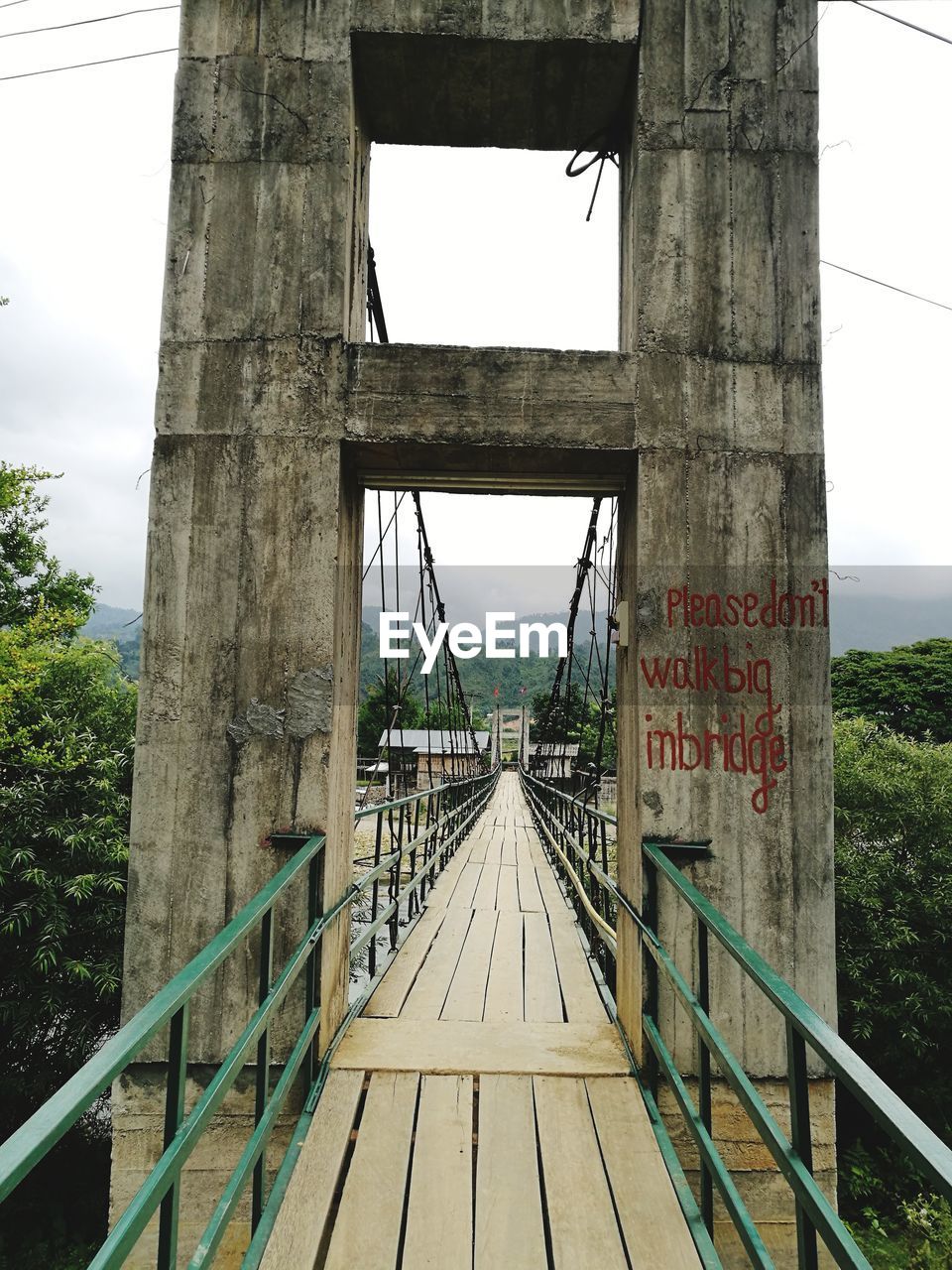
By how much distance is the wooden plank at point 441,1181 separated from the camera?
2035 millimetres

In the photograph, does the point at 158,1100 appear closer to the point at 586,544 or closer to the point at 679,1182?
the point at 679,1182

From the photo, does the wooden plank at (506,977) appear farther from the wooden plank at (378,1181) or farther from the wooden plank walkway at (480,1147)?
the wooden plank at (378,1181)

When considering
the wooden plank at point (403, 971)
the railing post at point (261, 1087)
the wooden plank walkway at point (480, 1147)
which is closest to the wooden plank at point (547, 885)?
the wooden plank at point (403, 971)

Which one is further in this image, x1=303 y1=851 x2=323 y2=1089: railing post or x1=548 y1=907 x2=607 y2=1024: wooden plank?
x1=548 y1=907 x2=607 y2=1024: wooden plank

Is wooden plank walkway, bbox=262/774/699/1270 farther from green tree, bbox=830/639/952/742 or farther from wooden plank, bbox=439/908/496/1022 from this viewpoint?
green tree, bbox=830/639/952/742

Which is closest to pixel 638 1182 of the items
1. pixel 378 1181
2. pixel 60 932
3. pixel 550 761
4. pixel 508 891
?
pixel 378 1181

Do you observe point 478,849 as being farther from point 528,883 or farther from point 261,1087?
point 261,1087

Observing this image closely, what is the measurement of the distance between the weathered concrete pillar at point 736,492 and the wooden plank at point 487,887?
309 cm

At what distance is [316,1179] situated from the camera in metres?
2.27

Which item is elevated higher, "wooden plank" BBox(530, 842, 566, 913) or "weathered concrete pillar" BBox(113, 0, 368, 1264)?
"weathered concrete pillar" BBox(113, 0, 368, 1264)

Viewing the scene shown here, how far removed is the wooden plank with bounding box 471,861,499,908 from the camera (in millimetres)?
6040

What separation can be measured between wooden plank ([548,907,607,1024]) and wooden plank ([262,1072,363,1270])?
1.17 metres

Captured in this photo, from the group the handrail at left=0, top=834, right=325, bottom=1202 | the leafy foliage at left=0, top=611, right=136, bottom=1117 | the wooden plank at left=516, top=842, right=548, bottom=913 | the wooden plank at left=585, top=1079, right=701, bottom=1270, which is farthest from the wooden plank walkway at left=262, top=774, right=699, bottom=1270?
the leafy foliage at left=0, top=611, right=136, bottom=1117

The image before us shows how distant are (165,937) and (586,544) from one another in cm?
584
